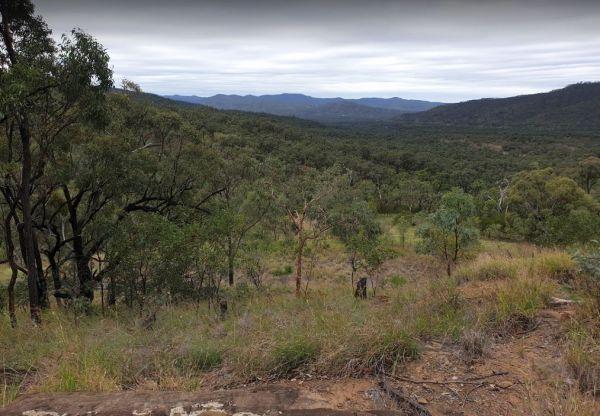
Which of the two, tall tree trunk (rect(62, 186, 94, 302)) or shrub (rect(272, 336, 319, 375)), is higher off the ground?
shrub (rect(272, 336, 319, 375))

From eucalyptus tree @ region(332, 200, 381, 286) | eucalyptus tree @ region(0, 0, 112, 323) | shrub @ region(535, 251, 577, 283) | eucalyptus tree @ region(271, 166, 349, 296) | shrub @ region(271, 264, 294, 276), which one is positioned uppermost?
eucalyptus tree @ region(0, 0, 112, 323)

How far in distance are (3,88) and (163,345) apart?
5.99 meters

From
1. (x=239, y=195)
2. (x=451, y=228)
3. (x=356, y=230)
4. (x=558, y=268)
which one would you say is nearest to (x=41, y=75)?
(x=558, y=268)

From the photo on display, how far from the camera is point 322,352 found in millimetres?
3119

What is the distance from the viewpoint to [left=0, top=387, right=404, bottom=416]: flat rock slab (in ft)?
7.95

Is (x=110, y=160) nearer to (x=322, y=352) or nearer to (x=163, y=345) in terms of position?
(x=163, y=345)

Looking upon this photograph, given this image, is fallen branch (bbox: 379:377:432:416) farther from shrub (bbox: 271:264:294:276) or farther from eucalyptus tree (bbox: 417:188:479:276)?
shrub (bbox: 271:264:294:276)

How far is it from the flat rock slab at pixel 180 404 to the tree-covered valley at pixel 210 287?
0.14 metres

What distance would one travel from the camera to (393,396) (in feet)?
8.83

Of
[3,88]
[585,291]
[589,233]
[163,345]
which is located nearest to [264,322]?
[163,345]

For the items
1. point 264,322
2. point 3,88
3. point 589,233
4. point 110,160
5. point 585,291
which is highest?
point 3,88

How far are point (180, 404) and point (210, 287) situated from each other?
422 inches

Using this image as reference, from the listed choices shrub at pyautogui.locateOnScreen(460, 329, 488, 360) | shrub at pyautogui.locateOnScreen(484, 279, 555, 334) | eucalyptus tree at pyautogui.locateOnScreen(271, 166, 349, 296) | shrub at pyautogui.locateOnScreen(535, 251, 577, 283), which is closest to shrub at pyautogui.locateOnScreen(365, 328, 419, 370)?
shrub at pyautogui.locateOnScreen(460, 329, 488, 360)

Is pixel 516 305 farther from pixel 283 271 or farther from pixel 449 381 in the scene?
pixel 283 271
